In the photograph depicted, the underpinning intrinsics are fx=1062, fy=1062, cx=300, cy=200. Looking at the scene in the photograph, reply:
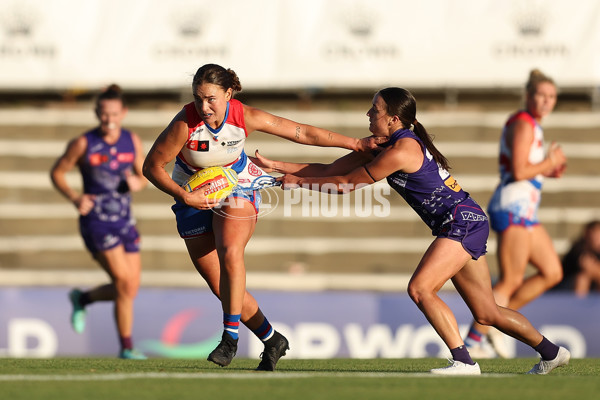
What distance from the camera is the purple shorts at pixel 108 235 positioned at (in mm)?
9727

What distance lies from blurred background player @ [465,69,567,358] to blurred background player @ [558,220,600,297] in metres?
3.09

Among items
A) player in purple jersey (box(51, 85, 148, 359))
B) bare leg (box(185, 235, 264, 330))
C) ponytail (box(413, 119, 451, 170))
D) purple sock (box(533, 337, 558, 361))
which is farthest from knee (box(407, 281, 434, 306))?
player in purple jersey (box(51, 85, 148, 359))

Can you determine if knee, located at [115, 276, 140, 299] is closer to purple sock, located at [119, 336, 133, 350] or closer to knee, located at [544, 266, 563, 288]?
purple sock, located at [119, 336, 133, 350]

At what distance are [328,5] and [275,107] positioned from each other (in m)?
1.72

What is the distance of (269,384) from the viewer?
5.87 metres

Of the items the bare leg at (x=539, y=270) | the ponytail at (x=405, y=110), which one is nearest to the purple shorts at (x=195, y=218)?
the ponytail at (x=405, y=110)

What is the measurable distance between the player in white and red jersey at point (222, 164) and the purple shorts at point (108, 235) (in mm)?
2816

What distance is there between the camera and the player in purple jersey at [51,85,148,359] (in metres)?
9.75

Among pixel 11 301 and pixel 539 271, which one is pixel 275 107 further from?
pixel 539 271

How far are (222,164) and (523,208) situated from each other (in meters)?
3.38

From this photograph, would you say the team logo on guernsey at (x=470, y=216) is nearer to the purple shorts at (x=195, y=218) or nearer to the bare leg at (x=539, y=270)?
the purple shorts at (x=195, y=218)

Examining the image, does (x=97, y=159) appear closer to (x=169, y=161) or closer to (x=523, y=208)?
(x=169, y=161)

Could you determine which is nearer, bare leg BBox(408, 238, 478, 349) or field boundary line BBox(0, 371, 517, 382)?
field boundary line BBox(0, 371, 517, 382)

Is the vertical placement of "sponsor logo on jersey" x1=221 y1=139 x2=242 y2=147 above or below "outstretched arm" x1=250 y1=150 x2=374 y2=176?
above
